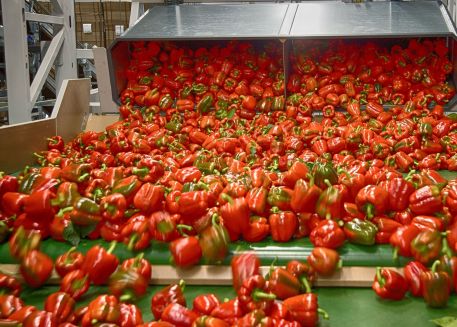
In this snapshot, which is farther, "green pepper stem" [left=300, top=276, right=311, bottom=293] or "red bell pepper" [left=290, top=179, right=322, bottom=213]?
"red bell pepper" [left=290, top=179, right=322, bottom=213]

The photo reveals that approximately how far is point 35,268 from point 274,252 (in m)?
1.02

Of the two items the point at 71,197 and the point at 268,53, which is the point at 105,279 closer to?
the point at 71,197

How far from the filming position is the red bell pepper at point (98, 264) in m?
2.14

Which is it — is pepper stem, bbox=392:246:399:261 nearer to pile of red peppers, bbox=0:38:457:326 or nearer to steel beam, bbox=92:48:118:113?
pile of red peppers, bbox=0:38:457:326

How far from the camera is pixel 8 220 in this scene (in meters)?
2.47

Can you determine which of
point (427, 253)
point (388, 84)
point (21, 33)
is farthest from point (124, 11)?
point (427, 253)

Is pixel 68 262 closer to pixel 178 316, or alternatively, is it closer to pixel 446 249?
pixel 178 316

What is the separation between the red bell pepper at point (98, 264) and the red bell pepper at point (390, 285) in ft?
3.55

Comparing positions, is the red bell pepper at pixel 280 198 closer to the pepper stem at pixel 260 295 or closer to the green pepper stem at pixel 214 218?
the green pepper stem at pixel 214 218

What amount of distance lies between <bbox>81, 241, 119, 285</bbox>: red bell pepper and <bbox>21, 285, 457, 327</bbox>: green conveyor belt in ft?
0.27

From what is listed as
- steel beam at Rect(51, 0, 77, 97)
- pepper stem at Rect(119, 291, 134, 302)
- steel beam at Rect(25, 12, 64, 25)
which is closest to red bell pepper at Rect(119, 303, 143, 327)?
pepper stem at Rect(119, 291, 134, 302)

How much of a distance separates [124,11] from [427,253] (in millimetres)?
11803

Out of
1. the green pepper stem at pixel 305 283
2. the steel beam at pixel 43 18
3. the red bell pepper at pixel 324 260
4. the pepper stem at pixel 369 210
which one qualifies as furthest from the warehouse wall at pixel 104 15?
the green pepper stem at pixel 305 283

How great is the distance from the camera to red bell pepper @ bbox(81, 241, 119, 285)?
214cm
